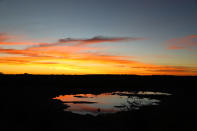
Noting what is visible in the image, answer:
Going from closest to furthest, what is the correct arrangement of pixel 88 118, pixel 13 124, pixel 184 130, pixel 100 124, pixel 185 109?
pixel 184 130
pixel 13 124
pixel 100 124
pixel 88 118
pixel 185 109

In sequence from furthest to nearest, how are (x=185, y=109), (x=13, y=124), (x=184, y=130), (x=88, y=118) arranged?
(x=185, y=109) → (x=88, y=118) → (x=13, y=124) → (x=184, y=130)

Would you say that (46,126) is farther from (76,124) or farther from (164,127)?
(164,127)

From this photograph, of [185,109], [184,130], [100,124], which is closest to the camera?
[184,130]

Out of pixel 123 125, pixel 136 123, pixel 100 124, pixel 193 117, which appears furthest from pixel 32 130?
pixel 193 117

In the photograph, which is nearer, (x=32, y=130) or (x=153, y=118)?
(x=32, y=130)

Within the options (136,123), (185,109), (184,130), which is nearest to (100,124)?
(136,123)

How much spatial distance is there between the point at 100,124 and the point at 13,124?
7.63 meters

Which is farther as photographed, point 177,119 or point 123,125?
point 177,119

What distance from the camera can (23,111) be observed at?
20.8 meters

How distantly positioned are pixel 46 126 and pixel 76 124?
2.98 metres

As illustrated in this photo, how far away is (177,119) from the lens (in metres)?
17.8

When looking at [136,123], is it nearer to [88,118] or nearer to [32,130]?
[88,118]

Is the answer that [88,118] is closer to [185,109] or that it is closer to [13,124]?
[13,124]

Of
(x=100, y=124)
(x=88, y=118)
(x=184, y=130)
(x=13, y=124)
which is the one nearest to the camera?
(x=184, y=130)
